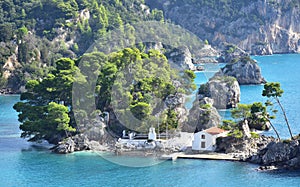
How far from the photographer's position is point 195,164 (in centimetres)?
4162

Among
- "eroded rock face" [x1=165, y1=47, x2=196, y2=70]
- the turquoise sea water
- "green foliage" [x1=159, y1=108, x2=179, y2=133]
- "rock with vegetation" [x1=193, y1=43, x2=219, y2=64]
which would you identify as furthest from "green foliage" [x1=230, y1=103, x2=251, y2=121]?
"rock with vegetation" [x1=193, y1=43, x2=219, y2=64]

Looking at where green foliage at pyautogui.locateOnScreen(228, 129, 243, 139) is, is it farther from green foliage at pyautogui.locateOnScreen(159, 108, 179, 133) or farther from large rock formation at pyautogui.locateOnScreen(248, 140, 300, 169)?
green foliage at pyautogui.locateOnScreen(159, 108, 179, 133)

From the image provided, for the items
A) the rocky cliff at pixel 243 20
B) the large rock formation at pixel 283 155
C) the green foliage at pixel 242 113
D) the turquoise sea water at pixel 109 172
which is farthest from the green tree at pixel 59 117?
the rocky cliff at pixel 243 20

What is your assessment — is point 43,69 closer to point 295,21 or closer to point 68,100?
point 68,100

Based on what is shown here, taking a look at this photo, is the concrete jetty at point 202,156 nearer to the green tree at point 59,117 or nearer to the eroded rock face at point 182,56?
the green tree at point 59,117

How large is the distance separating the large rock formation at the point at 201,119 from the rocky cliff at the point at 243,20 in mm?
113773

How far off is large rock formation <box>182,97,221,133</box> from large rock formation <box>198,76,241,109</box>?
10.1 metres

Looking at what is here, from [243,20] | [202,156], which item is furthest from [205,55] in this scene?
[202,156]

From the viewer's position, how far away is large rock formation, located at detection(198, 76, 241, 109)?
61.3m

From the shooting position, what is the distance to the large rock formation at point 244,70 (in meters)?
85.9

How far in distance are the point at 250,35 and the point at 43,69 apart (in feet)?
260

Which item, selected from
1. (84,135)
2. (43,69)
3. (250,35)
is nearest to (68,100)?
(84,135)

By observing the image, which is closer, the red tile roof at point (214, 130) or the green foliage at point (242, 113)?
the red tile roof at point (214, 130)

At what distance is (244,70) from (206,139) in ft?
144
